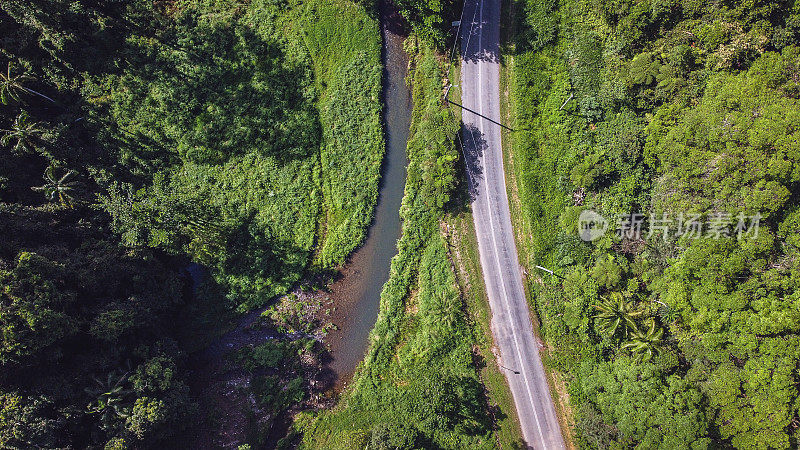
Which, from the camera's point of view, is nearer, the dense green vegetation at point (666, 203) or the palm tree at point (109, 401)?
the dense green vegetation at point (666, 203)

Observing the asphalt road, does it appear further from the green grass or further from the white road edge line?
the green grass

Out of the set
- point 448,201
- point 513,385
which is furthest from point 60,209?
point 513,385

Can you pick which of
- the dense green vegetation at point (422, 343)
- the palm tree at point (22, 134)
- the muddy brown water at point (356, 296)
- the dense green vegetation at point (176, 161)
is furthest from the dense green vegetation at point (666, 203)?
the palm tree at point (22, 134)

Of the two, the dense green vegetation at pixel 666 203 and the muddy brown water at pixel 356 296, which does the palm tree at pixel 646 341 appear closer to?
the dense green vegetation at pixel 666 203

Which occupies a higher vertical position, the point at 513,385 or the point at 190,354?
the point at 190,354

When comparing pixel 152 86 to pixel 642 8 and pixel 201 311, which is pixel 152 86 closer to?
pixel 201 311

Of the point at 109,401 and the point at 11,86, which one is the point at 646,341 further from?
the point at 11,86
